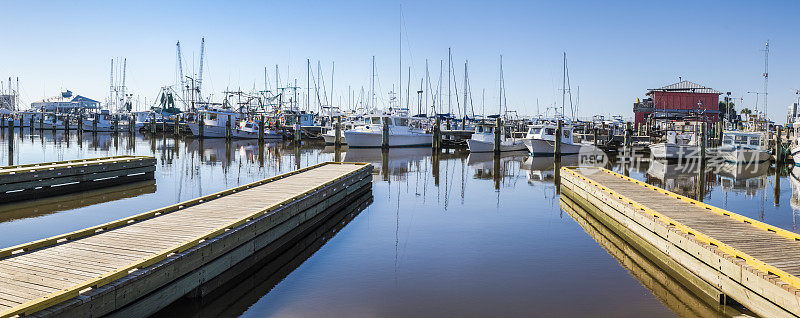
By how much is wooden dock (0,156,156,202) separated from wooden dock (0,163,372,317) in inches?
307

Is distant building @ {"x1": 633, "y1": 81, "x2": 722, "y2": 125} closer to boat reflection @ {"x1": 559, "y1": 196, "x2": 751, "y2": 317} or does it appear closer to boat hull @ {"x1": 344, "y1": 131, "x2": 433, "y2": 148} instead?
boat hull @ {"x1": 344, "y1": 131, "x2": 433, "y2": 148}

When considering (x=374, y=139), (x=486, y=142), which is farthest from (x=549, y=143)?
(x=374, y=139)

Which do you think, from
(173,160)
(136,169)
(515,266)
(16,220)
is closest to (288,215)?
(515,266)

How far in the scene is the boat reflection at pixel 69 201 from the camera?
1474 cm

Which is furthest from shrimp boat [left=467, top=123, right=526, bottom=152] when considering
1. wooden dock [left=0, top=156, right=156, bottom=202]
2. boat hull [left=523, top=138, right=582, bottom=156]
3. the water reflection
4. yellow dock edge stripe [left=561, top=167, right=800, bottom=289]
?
the water reflection

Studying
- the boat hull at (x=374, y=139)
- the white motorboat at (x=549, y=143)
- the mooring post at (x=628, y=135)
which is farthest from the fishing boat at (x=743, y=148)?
the boat hull at (x=374, y=139)

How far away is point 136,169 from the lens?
21.7m

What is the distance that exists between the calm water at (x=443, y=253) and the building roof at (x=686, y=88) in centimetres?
4477

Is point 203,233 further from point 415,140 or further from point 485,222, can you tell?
point 415,140

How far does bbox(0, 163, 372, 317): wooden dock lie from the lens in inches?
248

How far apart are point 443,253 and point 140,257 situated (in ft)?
18.9

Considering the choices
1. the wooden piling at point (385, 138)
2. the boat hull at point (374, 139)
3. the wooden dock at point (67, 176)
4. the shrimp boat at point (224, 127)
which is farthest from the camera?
the shrimp boat at point (224, 127)

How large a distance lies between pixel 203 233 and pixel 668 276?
320 inches

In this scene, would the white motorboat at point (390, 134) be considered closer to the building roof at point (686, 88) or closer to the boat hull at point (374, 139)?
the boat hull at point (374, 139)
